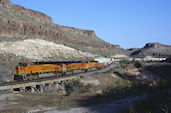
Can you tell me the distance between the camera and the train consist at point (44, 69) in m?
27.8

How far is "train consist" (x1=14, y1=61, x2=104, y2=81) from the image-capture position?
2778 centimetres

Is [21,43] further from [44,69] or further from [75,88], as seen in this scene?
[75,88]

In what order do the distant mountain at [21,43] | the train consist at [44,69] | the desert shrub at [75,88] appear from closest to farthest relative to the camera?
the train consist at [44,69] < the desert shrub at [75,88] < the distant mountain at [21,43]

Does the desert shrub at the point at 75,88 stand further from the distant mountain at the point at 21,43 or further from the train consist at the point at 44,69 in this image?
the distant mountain at the point at 21,43

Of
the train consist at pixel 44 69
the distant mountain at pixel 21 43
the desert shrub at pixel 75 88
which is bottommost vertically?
the desert shrub at pixel 75 88

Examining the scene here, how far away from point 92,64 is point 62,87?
84.6ft

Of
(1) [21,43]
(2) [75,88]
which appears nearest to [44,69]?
(2) [75,88]

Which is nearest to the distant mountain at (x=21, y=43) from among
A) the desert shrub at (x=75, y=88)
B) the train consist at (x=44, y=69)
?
the train consist at (x=44, y=69)

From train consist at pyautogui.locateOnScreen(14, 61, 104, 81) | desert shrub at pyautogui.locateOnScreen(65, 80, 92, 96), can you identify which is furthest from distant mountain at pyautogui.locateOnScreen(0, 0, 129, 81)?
desert shrub at pyautogui.locateOnScreen(65, 80, 92, 96)

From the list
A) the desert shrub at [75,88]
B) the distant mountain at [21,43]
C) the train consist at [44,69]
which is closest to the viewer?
the train consist at [44,69]

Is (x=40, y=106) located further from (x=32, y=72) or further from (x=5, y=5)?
(x=5, y=5)

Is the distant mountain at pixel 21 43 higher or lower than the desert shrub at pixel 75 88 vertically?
higher

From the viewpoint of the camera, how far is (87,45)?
13425cm

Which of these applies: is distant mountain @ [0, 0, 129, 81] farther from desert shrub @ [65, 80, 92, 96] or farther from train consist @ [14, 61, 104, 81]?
desert shrub @ [65, 80, 92, 96]
